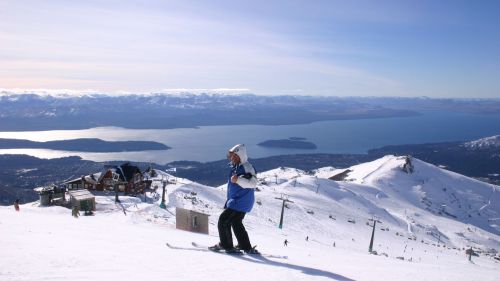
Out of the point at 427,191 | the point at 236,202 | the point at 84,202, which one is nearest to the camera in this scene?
the point at 236,202

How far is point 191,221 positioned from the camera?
13891 millimetres

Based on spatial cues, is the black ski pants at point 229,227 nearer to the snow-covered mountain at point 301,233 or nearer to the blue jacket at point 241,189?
the blue jacket at point 241,189

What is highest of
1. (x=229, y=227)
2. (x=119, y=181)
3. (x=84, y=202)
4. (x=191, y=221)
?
(x=229, y=227)

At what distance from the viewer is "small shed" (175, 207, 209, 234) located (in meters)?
13.8

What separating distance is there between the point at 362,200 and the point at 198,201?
38819mm

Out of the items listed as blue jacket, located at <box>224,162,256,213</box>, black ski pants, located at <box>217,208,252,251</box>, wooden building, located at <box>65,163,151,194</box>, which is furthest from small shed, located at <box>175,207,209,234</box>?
wooden building, located at <box>65,163,151,194</box>

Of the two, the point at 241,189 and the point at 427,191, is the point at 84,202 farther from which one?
the point at 427,191

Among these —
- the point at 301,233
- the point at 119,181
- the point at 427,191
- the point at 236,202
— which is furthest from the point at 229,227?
the point at 427,191

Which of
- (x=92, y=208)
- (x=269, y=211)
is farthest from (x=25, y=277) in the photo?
(x=269, y=211)

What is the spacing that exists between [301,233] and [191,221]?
20.6 m

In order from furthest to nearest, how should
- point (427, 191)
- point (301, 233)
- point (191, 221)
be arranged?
point (427, 191) < point (301, 233) < point (191, 221)

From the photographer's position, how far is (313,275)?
260 inches

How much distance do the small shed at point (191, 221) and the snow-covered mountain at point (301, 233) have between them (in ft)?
1.52

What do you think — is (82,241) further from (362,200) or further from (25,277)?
(362,200)
